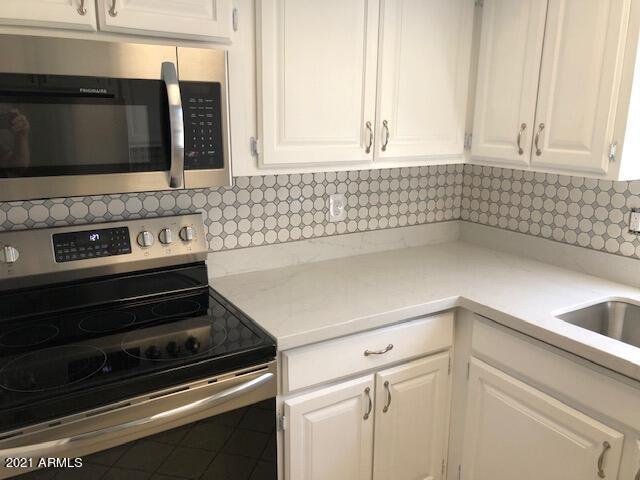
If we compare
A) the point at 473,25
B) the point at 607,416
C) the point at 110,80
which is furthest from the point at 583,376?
the point at 110,80

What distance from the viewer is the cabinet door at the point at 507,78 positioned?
6.08 ft

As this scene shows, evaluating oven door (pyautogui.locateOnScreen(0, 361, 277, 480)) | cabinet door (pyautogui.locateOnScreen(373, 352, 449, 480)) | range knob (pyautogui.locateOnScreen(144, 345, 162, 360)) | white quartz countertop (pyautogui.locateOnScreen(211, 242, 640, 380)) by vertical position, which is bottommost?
cabinet door (pyautogui.locateOnScreen(373, 352, 449, 480))

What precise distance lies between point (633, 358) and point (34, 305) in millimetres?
1715

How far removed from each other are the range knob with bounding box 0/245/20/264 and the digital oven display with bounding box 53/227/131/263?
0.10 metres

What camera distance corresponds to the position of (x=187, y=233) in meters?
1.81

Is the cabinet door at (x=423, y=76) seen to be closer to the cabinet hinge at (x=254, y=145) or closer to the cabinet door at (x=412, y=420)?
the cabinet hinge at (x=254, y=145)

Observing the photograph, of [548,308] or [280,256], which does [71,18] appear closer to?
[280,256]

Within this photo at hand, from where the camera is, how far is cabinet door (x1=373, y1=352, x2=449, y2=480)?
176cm

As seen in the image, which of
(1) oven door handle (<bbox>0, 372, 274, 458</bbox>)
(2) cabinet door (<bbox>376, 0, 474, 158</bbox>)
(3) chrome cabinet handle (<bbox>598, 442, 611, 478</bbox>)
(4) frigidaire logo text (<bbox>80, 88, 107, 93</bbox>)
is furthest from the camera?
(2) cabinet door (<bbox>376, 0, 474, 158</bbox>)

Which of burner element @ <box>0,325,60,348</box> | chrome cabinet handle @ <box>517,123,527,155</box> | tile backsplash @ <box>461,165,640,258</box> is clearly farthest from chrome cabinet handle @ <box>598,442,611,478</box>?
burner element @ <box>0,325,60,348</box>

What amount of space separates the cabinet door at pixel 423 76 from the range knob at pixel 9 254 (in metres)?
1.23

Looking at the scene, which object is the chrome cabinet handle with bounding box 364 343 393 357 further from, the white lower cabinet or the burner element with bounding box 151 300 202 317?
the burner element with bounding box 151 300 202 317

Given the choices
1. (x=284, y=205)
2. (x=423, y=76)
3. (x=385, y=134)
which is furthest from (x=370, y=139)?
(x=284, y=205)

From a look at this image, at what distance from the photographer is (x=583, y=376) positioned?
1.47 metres
